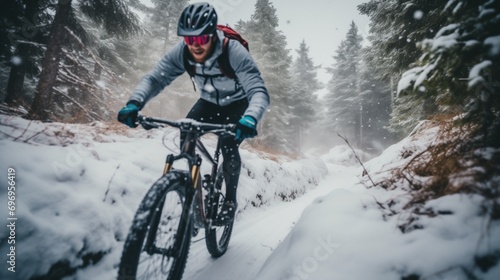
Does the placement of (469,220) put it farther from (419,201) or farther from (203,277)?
(203,277)

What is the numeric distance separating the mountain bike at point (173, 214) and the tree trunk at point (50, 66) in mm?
6888

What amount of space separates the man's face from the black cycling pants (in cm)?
70

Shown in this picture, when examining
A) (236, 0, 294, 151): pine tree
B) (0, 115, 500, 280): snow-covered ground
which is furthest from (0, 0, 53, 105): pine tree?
(236, 0, 294, 151): pine tree

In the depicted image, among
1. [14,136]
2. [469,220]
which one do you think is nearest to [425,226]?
[469,220]

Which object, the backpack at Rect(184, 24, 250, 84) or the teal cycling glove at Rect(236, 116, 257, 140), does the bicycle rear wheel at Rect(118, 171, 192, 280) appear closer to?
the teal cycling glove at Rect(236, 116, 257, 140)

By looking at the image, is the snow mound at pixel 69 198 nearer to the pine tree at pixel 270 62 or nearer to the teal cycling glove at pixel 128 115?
the teal cycling glove at pixel 128 115

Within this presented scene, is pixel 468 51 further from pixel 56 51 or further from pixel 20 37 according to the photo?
pixel 20 37

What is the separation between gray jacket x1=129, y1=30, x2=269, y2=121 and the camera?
2.43 m

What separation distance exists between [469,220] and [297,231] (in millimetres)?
1208

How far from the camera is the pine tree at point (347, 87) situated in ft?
115

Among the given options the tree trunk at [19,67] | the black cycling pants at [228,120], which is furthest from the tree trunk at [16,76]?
the black cycling pants at [228,120]

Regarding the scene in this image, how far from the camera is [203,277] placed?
8.00ft

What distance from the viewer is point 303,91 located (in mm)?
30094

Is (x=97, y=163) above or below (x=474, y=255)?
below
